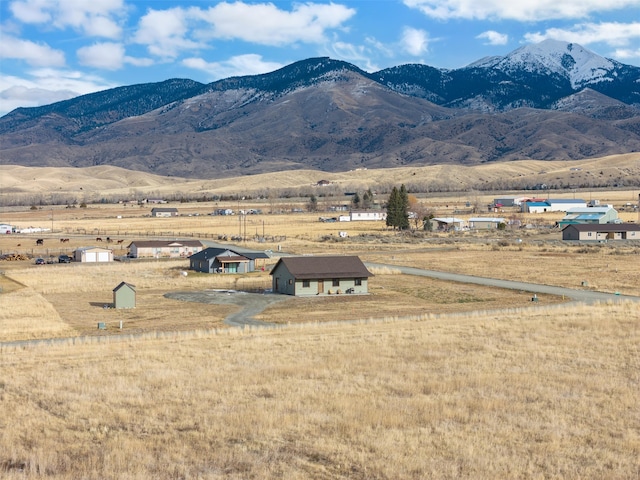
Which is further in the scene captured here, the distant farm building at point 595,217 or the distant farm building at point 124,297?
the distant farm building at point 595,217

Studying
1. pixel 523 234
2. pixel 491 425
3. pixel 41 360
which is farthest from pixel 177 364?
pixel 523 234

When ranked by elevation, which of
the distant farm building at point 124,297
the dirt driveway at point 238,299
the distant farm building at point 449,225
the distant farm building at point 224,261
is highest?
the distant farm building at point 449,225

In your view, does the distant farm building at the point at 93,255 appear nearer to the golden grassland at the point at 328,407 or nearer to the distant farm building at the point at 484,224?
the golden grassland at the point at 328,407

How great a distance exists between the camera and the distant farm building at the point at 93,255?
82.6 m

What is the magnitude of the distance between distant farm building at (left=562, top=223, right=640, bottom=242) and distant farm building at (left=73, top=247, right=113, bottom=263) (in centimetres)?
6102

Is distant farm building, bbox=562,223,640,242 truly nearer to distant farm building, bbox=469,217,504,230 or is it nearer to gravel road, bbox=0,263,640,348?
distant farm building, bbox=469,217,504,230

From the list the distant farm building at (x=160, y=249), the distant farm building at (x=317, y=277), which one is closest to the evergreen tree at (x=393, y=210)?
the distant farm building at (x=160, y=249)

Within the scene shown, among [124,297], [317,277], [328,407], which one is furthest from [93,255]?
[328,407]

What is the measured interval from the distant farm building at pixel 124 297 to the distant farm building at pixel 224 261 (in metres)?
21.0

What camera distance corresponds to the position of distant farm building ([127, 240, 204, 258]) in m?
86.7

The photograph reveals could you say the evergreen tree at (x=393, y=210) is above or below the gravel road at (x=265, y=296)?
above

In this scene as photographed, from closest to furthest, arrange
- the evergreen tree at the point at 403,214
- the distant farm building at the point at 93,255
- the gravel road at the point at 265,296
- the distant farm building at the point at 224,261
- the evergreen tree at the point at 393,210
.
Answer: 1. the gravel road at the point at 265,296
2. the distant farm building at the point at 224,261
3. the distant farm building at the point at 93,255
4. the evergreen tree at the point at 403,214
5. the evergreen tree at the point at 393,210

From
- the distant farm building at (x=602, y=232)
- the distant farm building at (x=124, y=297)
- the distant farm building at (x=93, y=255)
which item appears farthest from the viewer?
the distant farm building at (x=602, y=232)

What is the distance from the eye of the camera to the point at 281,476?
17.9 meters
